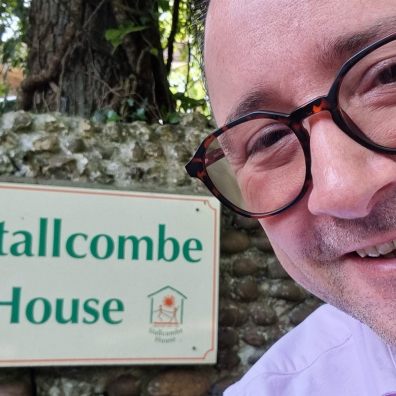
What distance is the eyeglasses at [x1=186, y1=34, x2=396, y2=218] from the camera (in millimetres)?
629

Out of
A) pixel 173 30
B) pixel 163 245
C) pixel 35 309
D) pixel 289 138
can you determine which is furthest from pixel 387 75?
pixel 173 30

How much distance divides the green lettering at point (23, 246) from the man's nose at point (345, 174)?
119 cm

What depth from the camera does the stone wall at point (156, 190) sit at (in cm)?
171

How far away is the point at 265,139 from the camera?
81 centimetres

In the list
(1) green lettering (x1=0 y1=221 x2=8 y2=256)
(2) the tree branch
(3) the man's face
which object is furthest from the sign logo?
(2) the tree branch

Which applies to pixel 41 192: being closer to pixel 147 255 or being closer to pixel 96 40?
pixel 147 255

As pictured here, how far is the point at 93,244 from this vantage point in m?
1.69

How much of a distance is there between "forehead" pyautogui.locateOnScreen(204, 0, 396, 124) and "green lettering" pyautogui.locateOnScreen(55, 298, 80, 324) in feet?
3.43

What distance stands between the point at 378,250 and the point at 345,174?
5.5 inches

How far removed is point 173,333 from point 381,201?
1.24 metres

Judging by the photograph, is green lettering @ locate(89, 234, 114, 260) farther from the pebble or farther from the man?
the man

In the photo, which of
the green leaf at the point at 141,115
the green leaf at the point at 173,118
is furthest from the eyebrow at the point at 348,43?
the green leaf at the point at 141,115

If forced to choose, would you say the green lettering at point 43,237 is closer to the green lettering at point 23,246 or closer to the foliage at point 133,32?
the green lettering at point 23,246

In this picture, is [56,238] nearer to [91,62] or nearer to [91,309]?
[91,309]
